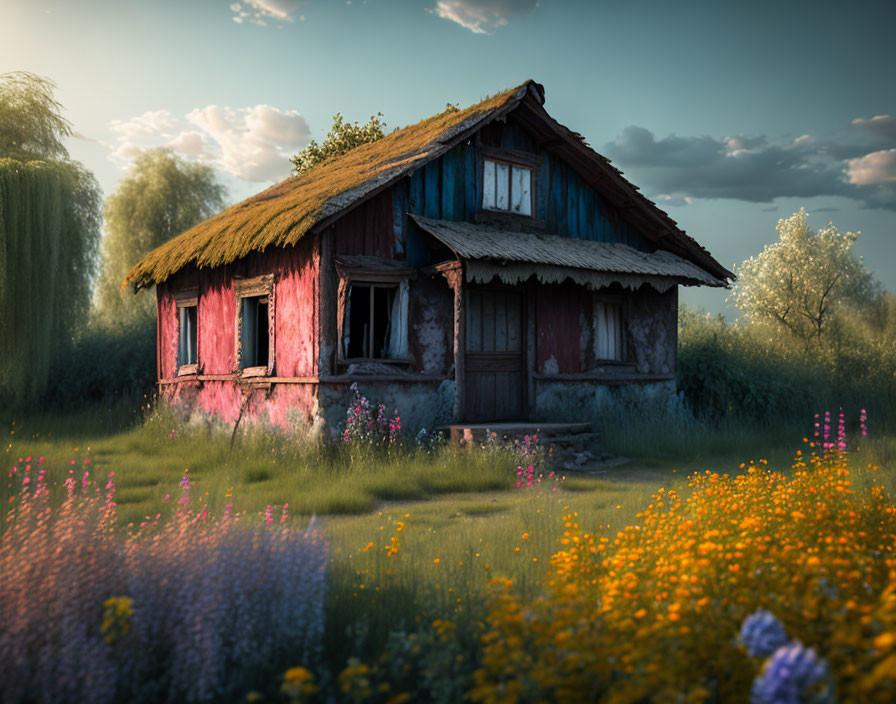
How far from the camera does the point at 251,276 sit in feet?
41.5

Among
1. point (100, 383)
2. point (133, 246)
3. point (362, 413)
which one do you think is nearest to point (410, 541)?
point (362, 413)

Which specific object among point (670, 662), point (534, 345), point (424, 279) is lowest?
point (670, 662)

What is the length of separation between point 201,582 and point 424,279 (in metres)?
8.66

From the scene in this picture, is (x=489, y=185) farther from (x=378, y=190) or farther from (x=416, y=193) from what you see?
(x=378, y=190)

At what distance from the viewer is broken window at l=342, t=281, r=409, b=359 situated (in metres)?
11.1

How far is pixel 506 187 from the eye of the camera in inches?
512

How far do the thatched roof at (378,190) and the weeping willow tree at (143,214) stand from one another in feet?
55.6

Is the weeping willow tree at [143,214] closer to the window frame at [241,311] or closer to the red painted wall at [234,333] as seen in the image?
the red painted wall at [234,333]

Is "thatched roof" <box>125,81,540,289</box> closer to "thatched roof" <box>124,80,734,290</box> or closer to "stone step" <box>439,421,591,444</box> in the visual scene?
"thatched roof" <box>124,80,734,290</box>

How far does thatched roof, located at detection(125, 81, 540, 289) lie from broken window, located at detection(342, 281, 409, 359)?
143cm

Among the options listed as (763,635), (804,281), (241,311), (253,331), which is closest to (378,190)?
(241,311)

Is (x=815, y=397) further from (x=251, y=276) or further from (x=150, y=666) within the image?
(x=150, y=666)

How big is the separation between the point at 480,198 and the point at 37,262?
10.3m

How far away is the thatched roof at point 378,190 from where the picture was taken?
1034cm
